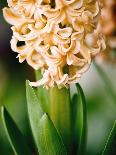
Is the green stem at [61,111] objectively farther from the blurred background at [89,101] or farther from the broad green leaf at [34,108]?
the blurred background at [89,101]

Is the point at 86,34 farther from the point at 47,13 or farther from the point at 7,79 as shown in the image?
the point at 7,79

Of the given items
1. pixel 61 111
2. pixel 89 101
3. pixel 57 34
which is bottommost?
pixel 89 101

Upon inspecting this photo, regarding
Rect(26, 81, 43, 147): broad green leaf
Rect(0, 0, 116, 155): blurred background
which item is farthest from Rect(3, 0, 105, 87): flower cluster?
Rect(0, 0, 116, 155): blurred background

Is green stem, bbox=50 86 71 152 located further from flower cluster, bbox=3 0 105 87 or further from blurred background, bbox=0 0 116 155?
blurred background, bbox=0 0 116 155

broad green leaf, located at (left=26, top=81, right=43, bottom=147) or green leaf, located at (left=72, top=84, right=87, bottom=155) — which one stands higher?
broad green leaf, located at (left=26, top=81, right=43, bottom=147)

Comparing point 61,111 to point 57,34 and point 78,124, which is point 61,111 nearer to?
point 78,124

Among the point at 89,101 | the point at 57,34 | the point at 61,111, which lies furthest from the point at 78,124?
the point at 89,101
